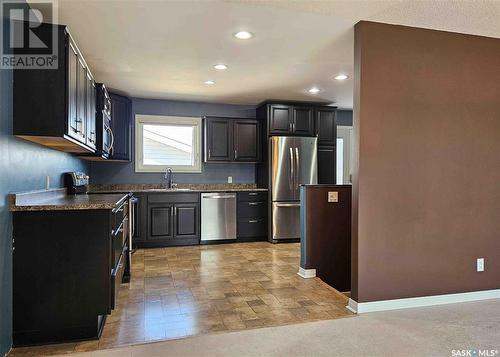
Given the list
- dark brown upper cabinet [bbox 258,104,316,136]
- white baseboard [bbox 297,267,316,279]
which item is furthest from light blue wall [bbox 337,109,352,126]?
white baseboard [bbox 297,267,316,279]

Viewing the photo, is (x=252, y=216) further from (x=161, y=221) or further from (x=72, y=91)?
(x=72, y=91)

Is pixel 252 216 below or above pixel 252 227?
above

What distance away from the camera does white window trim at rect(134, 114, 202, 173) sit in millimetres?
5766

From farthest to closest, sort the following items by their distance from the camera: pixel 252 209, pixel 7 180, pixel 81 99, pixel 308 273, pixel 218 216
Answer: pixel 252 209, pixel 218 216, pixel 308 273, pixel 81 99, pixel 7 180

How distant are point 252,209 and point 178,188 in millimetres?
1323

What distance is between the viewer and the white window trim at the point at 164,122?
577 cm

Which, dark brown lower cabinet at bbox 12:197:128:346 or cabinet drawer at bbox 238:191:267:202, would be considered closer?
dark brown lower cabinet at bbox 12:197:128:346

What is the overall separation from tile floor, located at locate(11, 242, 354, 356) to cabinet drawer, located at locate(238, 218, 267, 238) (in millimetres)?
1189

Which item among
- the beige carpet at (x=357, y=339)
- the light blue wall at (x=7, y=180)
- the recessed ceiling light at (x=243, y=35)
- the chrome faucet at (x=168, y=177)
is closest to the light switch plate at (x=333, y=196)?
the beige carpet at (x=357, y=339)

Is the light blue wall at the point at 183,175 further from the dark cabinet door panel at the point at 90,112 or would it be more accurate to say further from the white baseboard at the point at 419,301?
the white baseboard at the point at 419,301

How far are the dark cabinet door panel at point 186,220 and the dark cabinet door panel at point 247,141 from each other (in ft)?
3.91

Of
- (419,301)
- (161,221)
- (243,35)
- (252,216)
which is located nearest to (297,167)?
(252,216)

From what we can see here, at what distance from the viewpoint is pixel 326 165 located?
6.15m

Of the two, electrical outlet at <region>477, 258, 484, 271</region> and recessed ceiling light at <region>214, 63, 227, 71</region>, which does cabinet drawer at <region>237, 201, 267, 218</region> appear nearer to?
recessed ceiling light at <region>214, 63, 227, 71</region>
